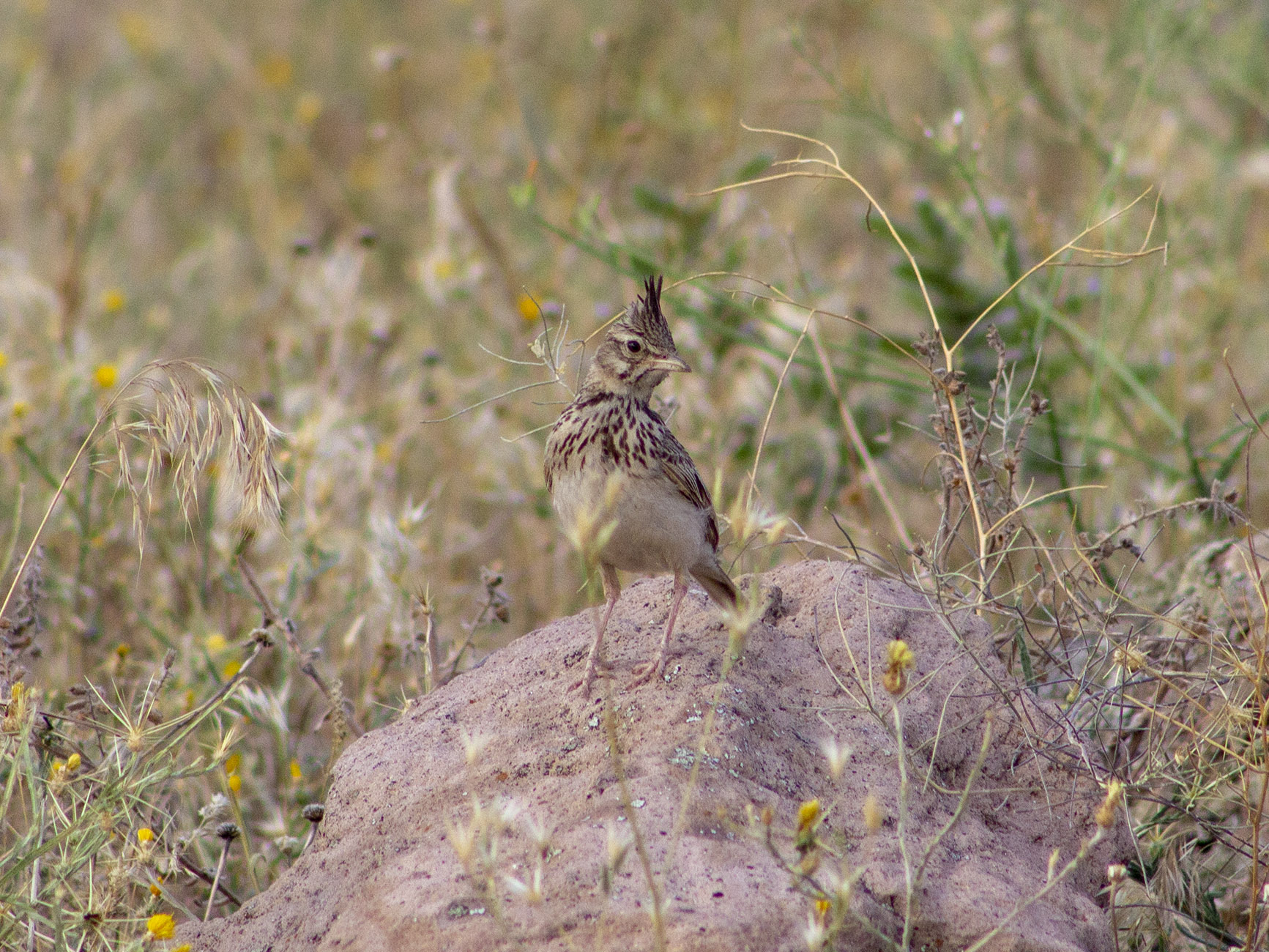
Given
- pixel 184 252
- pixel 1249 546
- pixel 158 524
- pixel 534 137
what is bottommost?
pixel 184 252

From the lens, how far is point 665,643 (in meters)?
3.31

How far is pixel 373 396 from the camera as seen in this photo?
6.91m

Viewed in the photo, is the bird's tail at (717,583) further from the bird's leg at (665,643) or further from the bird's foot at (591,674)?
the bird's foot at (591,674)

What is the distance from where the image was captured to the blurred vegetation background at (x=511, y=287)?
4.56 metres

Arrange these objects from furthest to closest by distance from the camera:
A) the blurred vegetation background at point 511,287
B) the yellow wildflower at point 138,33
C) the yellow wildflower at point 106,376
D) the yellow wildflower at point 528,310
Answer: the yellow wildflower at point 138,33 < the yellow wildflower at point 528,310 < the yellow wildflower at point 106,376 < the blurred vegetation background at point 511,287

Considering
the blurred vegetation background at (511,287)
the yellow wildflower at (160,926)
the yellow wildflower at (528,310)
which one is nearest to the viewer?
the yellow wildflower at (160,926)

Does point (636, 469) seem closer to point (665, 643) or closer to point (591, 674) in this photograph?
point (665, 643)

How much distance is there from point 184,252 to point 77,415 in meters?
3.59

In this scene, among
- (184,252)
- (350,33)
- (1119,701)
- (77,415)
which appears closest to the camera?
(1119,701)

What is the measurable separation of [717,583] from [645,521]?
402mm

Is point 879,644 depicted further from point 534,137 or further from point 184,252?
point 184,252

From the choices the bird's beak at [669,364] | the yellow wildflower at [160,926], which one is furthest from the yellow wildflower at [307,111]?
the yellow wildflower at [160,926]

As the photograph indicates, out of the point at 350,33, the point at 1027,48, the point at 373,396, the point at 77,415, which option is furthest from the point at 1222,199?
the point at 350,33

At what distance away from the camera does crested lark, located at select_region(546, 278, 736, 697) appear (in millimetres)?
3549
